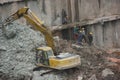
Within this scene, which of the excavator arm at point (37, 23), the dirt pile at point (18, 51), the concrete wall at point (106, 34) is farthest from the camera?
the concrete wall at point (106, 34)

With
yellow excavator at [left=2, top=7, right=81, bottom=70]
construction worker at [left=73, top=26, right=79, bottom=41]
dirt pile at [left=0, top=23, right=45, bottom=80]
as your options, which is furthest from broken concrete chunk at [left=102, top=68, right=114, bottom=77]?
construction worker at [left=73, top=26, right=79, bottom=41]

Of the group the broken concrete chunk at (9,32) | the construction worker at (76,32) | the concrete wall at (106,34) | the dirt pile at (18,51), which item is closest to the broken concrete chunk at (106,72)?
the dirt pile at (18,51)

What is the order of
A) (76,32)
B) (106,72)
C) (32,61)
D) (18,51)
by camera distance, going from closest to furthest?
(106,72) < (32,61) < (18,51) < (76,32)

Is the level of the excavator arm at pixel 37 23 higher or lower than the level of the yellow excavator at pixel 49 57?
higher

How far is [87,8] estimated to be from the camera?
100.0 feet

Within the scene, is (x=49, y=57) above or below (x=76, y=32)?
above

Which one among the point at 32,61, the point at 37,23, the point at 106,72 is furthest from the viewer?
the point at 32,61

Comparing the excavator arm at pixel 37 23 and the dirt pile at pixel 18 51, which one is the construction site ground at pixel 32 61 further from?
the excavator arm at pixel 37 23

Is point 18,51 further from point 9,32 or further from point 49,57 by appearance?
point 49,57

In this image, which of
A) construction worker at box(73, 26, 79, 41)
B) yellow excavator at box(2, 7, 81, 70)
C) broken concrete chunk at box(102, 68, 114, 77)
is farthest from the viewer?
construction worker at box(73, 26, 79, 41)

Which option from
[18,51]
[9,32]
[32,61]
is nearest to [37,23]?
[18,51]

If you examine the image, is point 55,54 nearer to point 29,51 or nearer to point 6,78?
point 29,51

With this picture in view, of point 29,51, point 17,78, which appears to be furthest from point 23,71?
point 29,51

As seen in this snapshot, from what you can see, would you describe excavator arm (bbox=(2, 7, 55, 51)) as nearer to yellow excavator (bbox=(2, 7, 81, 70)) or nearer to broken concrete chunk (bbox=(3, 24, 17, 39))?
yellow excavator (bbox=(2, 7, 81, 70))
